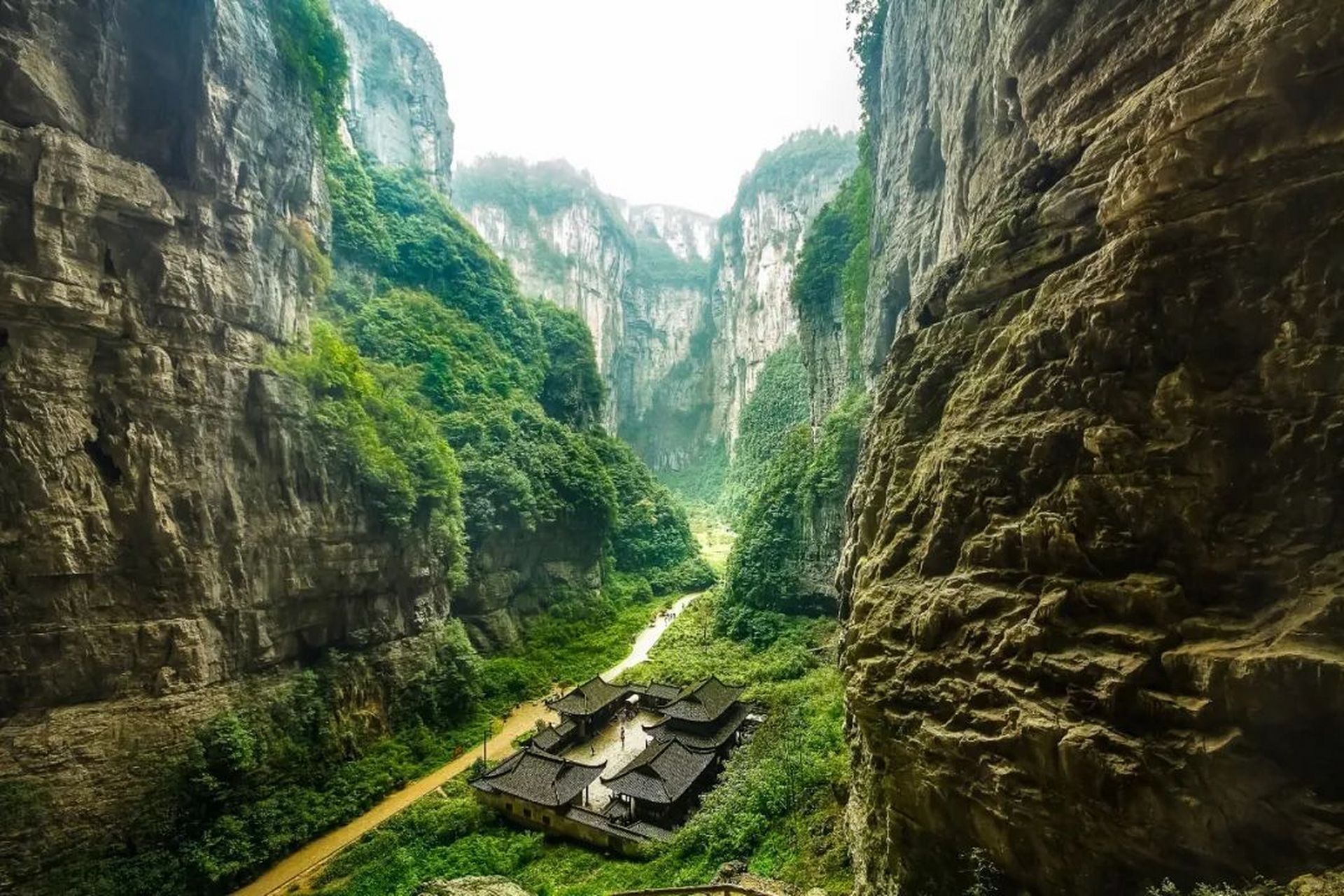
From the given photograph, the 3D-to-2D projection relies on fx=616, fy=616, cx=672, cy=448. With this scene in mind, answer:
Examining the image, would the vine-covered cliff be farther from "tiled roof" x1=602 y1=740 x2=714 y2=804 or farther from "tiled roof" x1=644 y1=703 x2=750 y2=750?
"tiled roof" x1=602 y1=740 x2=714 y2=804

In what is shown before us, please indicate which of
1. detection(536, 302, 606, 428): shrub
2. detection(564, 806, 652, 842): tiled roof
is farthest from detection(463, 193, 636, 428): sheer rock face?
detection(564, 806, 652, 842): tiled roof

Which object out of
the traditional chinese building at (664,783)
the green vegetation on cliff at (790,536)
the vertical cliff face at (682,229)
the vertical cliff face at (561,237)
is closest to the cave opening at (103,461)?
the traditional chinese building at (664,783)

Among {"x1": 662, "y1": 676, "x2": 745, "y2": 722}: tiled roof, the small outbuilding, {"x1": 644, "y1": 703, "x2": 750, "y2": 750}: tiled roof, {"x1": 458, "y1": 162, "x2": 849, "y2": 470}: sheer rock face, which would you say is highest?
{"x1": 458, "y1": 162, "x2": 849, "y2": 470}: sheer rock face

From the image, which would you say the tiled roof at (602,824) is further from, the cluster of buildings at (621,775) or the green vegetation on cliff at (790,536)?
the green vegetation on cliff at (790,536)

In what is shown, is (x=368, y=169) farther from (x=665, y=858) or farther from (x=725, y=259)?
(x=725, y=259)

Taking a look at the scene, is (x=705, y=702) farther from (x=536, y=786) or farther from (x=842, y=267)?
(x=842, y=267)

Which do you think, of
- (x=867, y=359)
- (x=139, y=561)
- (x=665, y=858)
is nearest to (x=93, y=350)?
(x=139, y=561)
